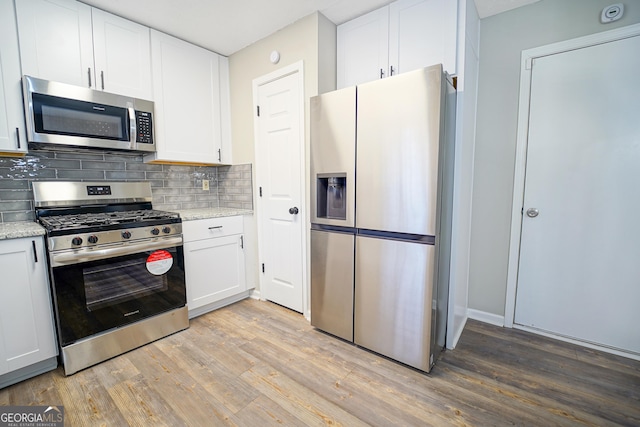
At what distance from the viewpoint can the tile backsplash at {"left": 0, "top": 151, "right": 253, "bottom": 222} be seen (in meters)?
1.97

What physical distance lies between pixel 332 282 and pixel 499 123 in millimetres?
1870

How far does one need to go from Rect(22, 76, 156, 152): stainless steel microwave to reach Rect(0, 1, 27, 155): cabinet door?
5 cm

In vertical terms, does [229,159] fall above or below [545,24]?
below

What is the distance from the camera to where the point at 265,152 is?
267cm

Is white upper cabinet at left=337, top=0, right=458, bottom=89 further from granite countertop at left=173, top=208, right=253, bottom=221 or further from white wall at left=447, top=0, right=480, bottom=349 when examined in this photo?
granite countertop at left=173, top=208, right=253, bottom=221

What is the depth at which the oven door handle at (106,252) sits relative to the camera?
1674mm

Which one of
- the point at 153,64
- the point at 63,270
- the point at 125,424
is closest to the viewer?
the point at 125,424

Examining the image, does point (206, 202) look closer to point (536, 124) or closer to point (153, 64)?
point (153, 64)

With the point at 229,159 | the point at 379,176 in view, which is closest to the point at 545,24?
the point at 379,176

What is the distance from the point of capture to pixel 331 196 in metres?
2.13

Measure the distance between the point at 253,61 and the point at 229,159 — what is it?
1.01 metres

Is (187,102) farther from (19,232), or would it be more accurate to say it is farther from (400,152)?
(400,152)

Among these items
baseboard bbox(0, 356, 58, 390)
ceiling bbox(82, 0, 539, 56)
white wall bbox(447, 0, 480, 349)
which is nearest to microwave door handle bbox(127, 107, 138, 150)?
ceiling bbox(82, 0, 539, 56)

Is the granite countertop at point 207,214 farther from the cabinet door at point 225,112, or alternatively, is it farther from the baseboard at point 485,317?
the baseboard at point 485,317
